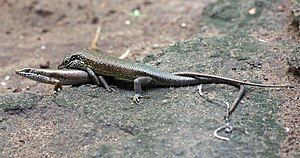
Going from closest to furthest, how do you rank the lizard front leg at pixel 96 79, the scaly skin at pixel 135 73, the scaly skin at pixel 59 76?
the scaly skin at pixel 135 73, the lizard front leg at pixel 96 79, the scaly skin at pixel 59 76

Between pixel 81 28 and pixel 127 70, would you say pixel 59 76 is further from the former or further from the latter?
pixel 81 28

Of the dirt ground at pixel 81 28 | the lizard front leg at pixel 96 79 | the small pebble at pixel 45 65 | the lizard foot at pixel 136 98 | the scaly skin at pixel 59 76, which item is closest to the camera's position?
the lizard foot at pixel 136 98

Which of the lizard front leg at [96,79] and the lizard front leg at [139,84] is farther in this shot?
the lizard front leg at [96,79]

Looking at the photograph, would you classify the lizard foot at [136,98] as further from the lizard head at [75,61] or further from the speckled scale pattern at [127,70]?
the lizard head at [75,61]

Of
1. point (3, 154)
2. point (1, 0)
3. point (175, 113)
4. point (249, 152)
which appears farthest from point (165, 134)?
point (1, 0)

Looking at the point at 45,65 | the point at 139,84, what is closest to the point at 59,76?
the point at 139,84

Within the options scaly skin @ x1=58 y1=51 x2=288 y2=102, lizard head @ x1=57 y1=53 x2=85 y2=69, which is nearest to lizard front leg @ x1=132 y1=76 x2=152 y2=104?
scaly skin @ x1=58 y1=51 x2=288 y2=102

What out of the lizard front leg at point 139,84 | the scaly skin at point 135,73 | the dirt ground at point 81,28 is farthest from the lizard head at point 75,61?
the dirt ground at point 81,28

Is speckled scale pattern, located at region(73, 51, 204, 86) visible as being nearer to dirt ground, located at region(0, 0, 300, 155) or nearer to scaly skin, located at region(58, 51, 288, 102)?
scaly skin, located at region(58, 51, 288, 102)
